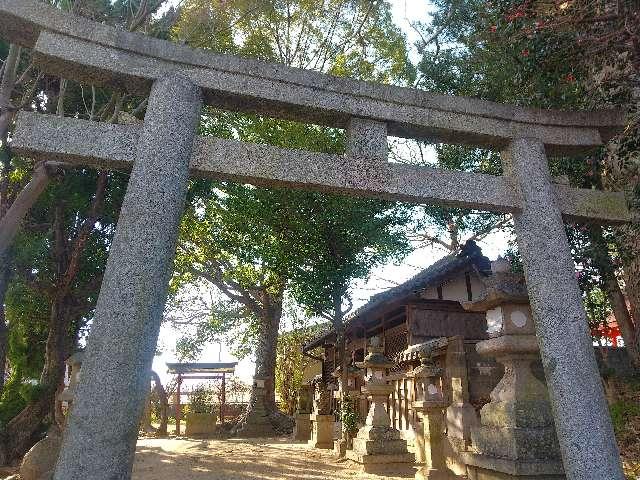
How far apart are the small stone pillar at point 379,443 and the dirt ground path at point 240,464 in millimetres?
379

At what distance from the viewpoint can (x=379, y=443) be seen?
365 inches

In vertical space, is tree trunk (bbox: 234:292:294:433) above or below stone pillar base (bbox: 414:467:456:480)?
above

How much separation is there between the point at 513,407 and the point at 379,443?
18.3 ft

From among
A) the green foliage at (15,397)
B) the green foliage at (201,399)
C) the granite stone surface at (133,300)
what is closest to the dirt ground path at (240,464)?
the green foliage at (15,397)

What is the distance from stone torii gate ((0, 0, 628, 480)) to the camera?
3379 mm

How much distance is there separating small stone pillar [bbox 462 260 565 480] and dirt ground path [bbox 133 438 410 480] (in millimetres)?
4447

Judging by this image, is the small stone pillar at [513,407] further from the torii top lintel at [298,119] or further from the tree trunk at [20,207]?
the tree trunk at [20,207]

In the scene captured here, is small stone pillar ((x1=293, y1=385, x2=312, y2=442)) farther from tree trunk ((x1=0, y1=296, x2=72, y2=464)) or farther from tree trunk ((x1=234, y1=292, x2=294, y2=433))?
tree trunk ((x1=0, y1=296, x2=72, y2=464))

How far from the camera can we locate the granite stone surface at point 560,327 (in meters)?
3.87

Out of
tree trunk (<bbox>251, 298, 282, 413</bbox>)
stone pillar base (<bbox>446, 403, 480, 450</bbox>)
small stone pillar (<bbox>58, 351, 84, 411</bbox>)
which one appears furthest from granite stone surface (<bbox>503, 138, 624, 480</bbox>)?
tree trunk (<bbox>251, 298, 282, 413</bbox>)

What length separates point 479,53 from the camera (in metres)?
8.75

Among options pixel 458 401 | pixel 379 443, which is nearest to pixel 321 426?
pixel 379 443

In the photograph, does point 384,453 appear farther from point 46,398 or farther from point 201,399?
point 201,399

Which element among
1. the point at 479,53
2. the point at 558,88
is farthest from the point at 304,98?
the point at 479,53
